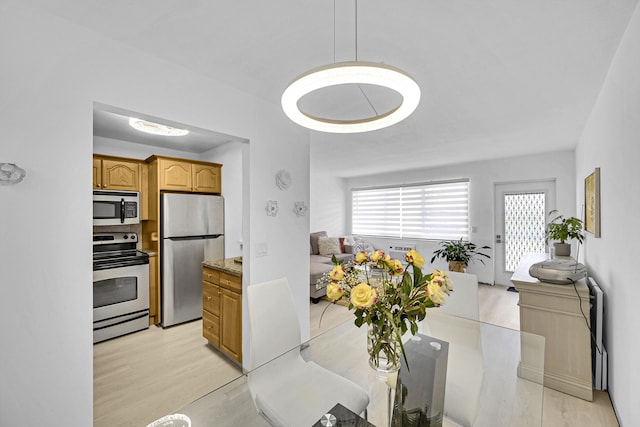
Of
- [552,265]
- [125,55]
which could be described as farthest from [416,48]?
[552,265]

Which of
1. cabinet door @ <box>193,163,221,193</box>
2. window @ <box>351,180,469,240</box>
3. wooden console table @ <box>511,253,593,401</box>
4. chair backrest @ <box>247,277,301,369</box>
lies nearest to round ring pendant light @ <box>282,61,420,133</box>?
chair backrest @ <box>247,277,301,369</box>

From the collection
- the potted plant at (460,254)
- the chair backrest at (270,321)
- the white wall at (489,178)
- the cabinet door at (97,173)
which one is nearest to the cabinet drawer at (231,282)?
the chair backrest at (270,321)

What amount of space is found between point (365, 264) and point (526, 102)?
243 centimetres

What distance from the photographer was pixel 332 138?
3699 mm

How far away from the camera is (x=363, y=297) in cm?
105

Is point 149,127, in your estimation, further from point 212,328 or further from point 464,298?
point 464,298

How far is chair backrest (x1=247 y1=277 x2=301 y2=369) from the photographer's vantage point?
1664 millimetres

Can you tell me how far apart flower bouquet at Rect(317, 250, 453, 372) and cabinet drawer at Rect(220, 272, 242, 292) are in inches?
62.1

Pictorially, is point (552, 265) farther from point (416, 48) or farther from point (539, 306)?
point (416, 48)

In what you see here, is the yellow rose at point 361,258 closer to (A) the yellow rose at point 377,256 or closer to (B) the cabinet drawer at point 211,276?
(A) the yellow rose at point 377,256

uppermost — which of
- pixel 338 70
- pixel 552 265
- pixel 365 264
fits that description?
pixel 338 70

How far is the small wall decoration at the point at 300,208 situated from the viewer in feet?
9.27

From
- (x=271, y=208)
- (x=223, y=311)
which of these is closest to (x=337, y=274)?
(x=271, y=208)

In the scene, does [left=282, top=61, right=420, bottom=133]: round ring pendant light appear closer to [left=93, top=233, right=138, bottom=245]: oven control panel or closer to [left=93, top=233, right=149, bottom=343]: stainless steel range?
[left=93, top=233, right=149, bottom=343]: stainless steel range
